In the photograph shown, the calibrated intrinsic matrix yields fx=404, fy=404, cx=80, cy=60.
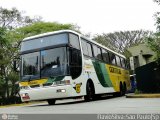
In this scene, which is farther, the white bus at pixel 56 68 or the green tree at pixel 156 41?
the green tree at pixel 156 41

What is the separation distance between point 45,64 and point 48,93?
1.25 m

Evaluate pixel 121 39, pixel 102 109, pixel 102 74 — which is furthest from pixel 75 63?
pixel 121 39

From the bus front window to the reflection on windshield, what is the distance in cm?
30

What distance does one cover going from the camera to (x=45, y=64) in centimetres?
1723

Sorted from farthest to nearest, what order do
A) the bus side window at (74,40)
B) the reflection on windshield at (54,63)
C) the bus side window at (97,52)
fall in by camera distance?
the bus side window at (97,52) → the bus side window at (74,40) → the reflection on windshield at (54,63)

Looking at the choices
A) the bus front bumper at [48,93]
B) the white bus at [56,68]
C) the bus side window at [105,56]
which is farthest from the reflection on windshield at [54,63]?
the bus side window at [105,56]

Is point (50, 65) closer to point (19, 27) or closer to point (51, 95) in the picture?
point (51, 95)

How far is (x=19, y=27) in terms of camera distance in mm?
50594

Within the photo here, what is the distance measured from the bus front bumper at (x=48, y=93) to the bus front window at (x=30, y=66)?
0.61m

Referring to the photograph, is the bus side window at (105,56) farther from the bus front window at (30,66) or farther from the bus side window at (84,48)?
the bus front window at (30,66)

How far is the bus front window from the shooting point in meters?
17.4

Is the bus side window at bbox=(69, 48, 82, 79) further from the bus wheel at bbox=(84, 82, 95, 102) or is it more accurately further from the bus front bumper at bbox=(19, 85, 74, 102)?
the bus wheel at bbox=(84, 82, 95, 102)

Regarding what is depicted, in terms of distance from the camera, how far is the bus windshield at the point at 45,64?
55.6 feet

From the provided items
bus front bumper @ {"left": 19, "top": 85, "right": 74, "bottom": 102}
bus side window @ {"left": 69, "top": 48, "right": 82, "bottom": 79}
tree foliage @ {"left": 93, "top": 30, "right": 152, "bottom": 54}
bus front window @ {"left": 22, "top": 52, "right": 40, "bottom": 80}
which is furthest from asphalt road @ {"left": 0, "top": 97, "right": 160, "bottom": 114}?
tree foliage @ {"left": 93, "top": 30, "right": 152, "bottom": 54}
